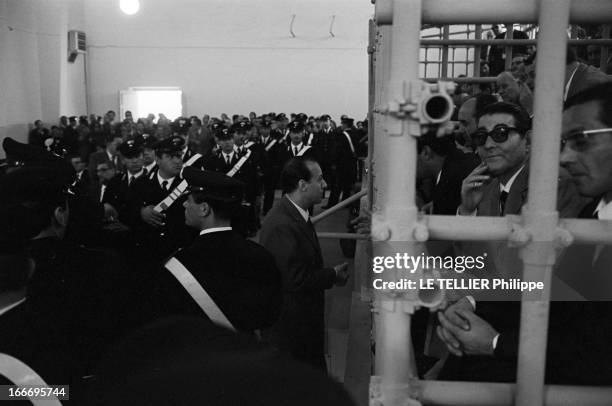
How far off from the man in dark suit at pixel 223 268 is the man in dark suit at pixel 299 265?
839mm

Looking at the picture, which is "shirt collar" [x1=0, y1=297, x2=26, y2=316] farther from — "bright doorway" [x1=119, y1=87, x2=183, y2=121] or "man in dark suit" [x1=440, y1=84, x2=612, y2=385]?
"bright doorway" [x1=119, y1=87, x2=183, y2=121]

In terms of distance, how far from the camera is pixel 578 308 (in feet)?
4.41

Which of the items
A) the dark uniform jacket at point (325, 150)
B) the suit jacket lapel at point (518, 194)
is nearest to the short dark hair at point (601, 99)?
the suit jacket lapel at point (518, 194)

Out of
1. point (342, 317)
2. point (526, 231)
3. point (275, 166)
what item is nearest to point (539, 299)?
point (526, 231)

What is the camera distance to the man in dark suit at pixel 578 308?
1264 mm

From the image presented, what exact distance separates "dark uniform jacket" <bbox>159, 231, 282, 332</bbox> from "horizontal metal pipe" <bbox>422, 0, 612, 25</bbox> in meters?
1.82

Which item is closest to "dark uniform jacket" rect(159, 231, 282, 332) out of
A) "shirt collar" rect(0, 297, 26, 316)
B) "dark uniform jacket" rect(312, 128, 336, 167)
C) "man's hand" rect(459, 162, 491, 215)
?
"shirt collar" rect(0, 297, 26, 316)

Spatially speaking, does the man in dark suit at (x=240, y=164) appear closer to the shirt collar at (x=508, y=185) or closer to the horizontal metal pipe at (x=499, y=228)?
the shirt collar at (x=508, y=185)

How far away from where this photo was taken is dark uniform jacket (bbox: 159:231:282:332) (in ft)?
8.65

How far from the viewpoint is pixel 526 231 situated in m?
1.06

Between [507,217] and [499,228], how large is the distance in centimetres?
3

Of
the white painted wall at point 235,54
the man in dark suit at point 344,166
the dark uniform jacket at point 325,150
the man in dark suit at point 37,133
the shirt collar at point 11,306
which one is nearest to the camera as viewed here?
the shirt collar at point 11,306

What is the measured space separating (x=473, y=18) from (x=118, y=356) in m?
0.77

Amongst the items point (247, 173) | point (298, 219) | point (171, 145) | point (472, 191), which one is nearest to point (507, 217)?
point (472, 191)
